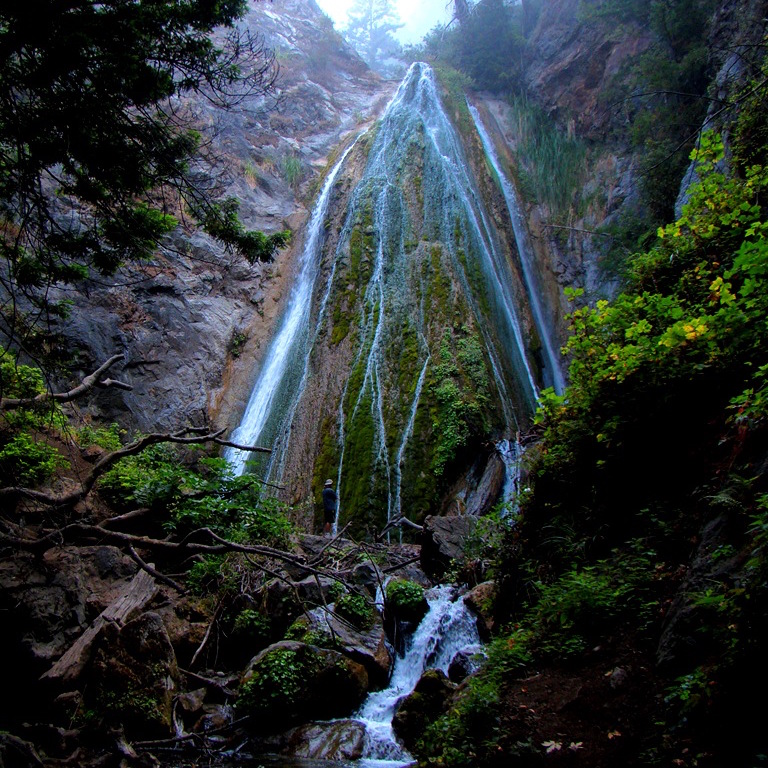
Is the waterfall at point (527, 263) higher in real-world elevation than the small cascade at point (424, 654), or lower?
higher

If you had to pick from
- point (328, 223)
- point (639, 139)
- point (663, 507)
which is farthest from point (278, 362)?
point (663, 507)

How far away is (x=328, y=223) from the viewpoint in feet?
60.1

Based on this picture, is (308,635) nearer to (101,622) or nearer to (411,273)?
(101,622)

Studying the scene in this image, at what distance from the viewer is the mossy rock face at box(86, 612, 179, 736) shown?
4.58m

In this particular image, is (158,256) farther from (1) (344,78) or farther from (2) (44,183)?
(1) (344,78)

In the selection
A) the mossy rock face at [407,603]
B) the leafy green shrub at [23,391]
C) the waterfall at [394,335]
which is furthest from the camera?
the waterfall at [394,335]

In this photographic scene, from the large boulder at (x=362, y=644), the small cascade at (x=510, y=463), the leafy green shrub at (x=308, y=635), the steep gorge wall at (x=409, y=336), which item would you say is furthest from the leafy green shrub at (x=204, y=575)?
the small cascade at (x=510, y=463)

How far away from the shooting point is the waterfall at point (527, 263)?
15.0 m

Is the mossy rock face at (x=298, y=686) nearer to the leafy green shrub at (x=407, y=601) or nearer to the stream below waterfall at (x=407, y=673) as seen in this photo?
the stream below waterfall at (x=407, y=673)

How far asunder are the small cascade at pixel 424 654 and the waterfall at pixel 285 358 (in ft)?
24.4

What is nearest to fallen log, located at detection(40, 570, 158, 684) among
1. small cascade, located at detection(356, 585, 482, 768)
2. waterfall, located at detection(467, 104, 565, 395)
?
small cascade, located at detection(356, 585, 482, 768)

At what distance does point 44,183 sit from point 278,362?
27.6ft

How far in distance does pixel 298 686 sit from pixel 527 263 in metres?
15.3

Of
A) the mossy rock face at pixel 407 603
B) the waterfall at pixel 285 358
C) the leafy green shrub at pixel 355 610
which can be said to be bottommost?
the leafy green shrub at pixel 355 610
